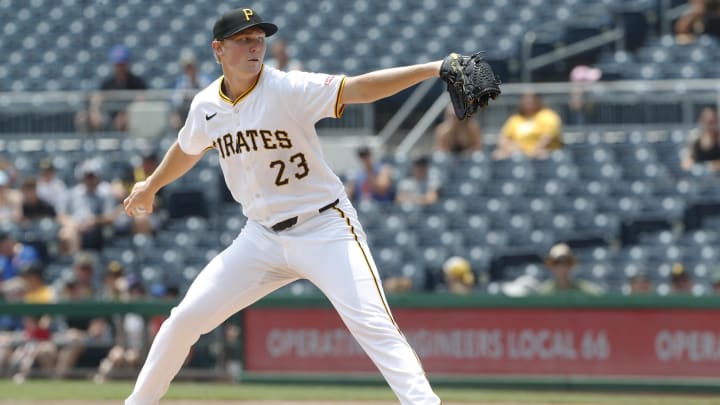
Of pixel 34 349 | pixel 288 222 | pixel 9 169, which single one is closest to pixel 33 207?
pixel 9 169

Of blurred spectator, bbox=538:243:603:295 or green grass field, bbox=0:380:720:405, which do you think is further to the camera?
blurred spectator, bbox=538:243:603:295

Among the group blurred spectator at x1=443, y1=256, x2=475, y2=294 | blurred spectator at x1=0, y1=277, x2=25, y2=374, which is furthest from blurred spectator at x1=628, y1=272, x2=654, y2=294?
blurred spectator at x1=0, y1=277, x2=25, y2=374

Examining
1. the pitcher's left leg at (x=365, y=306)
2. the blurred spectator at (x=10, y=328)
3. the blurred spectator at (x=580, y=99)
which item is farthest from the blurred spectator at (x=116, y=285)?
the pitcher's left leg at (x=365, y=306)

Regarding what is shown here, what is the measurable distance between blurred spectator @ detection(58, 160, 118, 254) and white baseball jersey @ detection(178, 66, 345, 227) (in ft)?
24.8

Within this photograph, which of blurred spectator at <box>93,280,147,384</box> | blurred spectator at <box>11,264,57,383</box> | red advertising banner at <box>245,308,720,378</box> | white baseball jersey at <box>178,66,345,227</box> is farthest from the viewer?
blurred spectator at <box>11,264,57,383</box>

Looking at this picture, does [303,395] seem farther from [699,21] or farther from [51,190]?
[699,21]

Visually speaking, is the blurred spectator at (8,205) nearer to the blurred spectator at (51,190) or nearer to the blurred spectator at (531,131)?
the blurred spectator at (51,190)

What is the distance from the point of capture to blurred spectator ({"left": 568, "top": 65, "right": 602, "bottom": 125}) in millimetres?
12656

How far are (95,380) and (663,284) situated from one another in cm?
501

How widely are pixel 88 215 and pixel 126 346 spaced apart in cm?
263

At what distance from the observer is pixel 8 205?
13656 millimetres

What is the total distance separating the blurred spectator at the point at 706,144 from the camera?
466 inches

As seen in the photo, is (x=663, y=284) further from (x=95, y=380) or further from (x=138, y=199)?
(x=138, y=199)

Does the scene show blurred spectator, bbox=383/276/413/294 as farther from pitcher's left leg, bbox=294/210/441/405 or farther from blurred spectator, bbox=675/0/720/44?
pitcher's left leg, bbox=294/210/441/405
